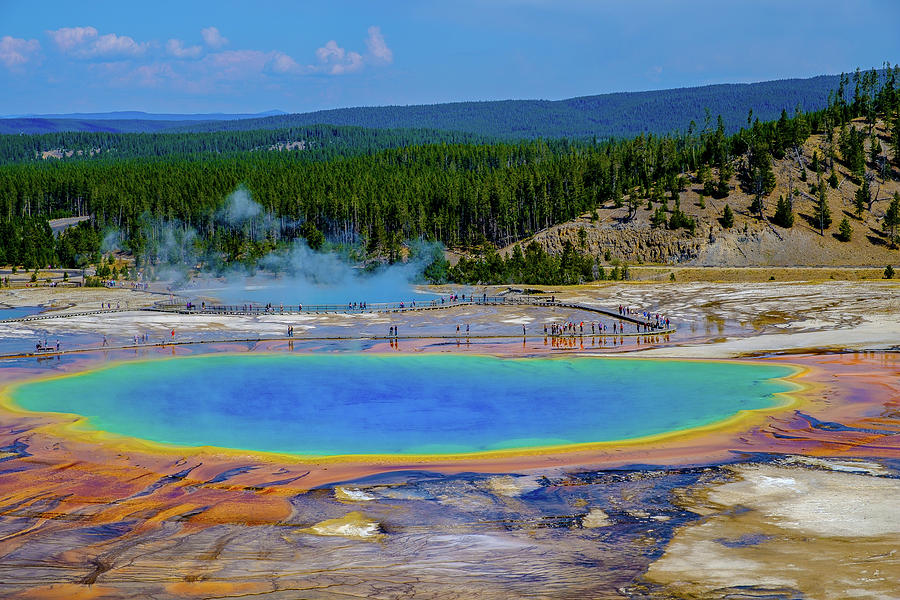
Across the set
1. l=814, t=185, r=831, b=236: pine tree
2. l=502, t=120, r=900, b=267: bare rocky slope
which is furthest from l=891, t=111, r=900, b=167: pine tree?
l=814, t=185, r=831, b=236: pine tree

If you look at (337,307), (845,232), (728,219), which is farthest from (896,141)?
(337,307)

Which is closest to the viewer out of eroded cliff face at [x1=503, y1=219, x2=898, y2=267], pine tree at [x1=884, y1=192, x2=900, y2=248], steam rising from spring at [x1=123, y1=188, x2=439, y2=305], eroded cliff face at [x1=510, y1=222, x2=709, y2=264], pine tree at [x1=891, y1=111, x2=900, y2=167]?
steam rising from spring at [x1=123, y1=188, x2=439, y2=305]

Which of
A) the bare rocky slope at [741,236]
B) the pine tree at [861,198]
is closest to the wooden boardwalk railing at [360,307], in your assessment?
the bare rocky slope at [741,236]

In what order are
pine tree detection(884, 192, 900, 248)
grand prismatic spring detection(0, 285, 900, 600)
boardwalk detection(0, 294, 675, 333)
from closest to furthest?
grand prismatic spring detection(0, 285, 900, 600), boardwalk detection(0, 294, 675, 333), pine tree detection(884, 192, 900, 248)

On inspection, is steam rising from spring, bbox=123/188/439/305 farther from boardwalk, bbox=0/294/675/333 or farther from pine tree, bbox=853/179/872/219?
pine tree, bbox=853/179/872/219

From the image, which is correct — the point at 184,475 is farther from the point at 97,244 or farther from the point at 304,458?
the point at 97,244

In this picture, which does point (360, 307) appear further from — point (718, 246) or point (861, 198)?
point (861, 198)

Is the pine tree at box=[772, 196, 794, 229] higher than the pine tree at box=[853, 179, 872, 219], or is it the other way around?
the pine tree at box=[853, 179, 872, 219]

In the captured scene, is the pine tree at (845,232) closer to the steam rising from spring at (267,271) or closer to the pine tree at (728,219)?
the pine tree at (728,219)
